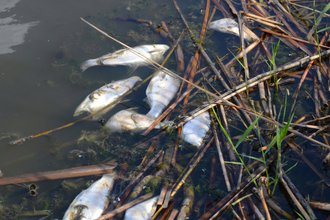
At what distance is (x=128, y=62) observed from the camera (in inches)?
210

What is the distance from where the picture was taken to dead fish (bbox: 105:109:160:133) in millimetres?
4488

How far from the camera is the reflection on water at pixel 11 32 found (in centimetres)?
585

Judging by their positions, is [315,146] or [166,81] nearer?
[315,146]

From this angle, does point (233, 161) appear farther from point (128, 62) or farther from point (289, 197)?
point (128, 62)

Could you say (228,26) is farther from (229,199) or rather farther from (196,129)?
(229,199)

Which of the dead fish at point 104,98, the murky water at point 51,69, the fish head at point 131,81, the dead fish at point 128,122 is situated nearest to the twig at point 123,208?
the murky water at point 51,69

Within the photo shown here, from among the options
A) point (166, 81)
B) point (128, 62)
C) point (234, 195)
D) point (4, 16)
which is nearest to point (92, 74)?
point (128, 62)

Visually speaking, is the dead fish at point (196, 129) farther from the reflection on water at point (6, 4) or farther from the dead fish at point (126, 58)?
the reflection on water at point (6, 4)

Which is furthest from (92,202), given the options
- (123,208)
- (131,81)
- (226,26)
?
(226,26)

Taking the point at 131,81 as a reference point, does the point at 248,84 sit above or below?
above

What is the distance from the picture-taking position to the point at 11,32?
6.00 m

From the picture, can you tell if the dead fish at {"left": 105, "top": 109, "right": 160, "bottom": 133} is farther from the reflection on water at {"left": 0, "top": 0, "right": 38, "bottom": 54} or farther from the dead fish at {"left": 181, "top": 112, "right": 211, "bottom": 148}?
the reflection on water at {"left": 0, "top": 0, "right": 38, "bottom": 54}

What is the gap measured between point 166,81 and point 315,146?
1.83m

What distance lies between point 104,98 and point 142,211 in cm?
162
